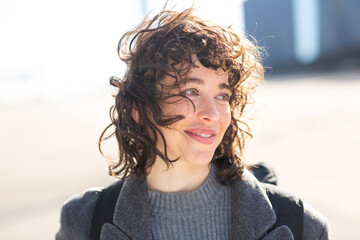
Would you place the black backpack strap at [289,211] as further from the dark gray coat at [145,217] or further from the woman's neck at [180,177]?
the woman's neck at [180,177]

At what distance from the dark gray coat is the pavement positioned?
2.10 feet

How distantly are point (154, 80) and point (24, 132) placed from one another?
31.0ft

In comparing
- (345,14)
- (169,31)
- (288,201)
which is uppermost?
(345,14)

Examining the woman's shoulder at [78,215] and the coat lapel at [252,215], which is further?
the woman's shoulder at [78,215]

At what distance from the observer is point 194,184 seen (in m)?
1.78

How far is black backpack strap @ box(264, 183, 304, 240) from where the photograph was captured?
1.56m

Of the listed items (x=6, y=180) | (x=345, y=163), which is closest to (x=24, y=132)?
(x=6, y=180)

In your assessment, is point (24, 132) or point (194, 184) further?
point (24, 132)

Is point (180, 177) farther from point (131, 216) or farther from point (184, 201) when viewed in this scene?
point (131, 216)

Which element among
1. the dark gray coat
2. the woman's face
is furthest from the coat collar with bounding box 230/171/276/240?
the woman's face

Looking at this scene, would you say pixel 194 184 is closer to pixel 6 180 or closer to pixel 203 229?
pixel 203 229

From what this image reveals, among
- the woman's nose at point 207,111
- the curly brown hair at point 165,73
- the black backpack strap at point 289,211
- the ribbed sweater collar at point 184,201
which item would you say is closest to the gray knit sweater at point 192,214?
the ribbed sweater collar at point 184,201

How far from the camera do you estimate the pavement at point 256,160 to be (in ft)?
13.6

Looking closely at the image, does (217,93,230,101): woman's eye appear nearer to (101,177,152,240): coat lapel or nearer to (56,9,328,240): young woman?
(56,9,328,240): young woman
